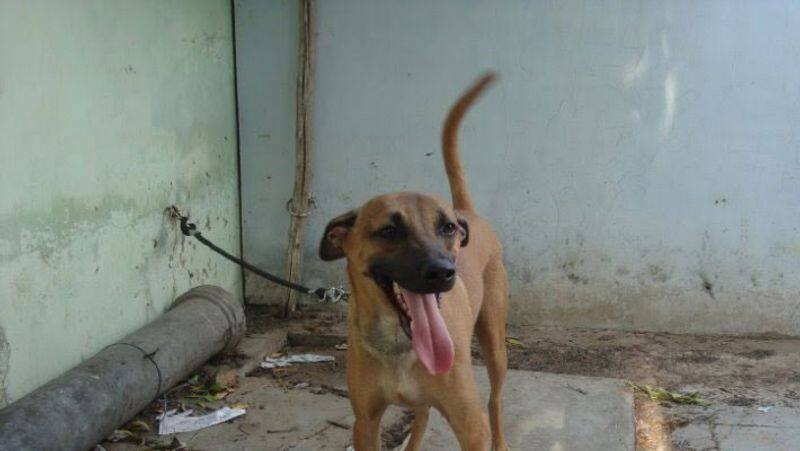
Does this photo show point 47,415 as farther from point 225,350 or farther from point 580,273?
point 580,273

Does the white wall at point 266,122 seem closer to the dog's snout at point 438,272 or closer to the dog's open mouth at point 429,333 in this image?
the dog's open mouth at point 429,333

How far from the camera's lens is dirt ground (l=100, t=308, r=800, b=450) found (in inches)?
195

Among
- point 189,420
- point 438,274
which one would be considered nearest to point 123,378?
point 189,420

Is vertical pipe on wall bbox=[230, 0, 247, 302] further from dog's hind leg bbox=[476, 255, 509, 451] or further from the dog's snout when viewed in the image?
the dog's snout

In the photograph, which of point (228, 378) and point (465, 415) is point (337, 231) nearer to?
point (465, 415)

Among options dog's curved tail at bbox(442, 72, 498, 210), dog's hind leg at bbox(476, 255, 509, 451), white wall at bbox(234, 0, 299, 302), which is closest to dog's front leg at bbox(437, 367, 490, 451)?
dog's hind leg at bbox(476, 255, 509, 451)

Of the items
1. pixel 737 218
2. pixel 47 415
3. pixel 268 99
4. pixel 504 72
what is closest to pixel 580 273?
pixel 737 218

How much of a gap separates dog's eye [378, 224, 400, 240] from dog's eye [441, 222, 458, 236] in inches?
7.4

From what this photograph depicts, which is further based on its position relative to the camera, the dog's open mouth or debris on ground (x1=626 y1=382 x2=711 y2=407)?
debris on ground (x1=626 y1=382 x2=711 y2=407)

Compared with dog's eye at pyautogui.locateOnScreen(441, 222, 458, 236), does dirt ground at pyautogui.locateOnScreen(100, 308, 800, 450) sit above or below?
below

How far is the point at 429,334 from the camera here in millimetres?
3268

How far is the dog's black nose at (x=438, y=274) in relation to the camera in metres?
3.04

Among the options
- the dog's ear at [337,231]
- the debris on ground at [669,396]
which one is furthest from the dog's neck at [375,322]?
the debris on ground at [669,396]

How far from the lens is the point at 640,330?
6195mm
